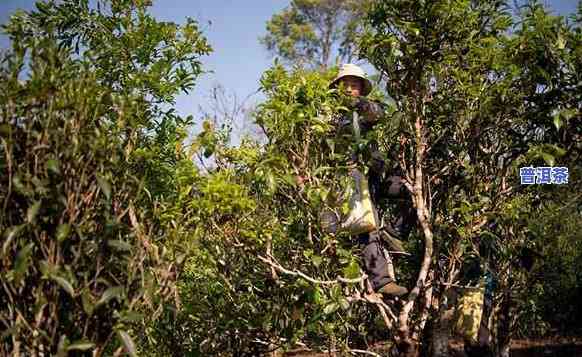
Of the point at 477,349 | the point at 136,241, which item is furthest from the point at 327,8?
the point at 136,241

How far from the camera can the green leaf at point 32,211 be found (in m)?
1.61

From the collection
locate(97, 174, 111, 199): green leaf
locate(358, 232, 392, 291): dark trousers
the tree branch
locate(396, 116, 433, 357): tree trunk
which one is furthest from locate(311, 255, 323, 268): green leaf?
locate(97, 174, 111, 199): green leaf

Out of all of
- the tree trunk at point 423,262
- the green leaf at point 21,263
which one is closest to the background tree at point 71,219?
the green leaf at point 21,263

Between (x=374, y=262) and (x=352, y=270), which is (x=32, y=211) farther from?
(x=374, y=262)

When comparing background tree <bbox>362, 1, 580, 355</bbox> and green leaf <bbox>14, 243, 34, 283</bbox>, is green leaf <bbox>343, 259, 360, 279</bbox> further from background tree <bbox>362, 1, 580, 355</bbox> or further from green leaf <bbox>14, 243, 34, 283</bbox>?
green leaf <bbox>14, 243, 34, 283</bbox>

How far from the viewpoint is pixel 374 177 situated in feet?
10.6

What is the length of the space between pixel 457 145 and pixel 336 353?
162 cm

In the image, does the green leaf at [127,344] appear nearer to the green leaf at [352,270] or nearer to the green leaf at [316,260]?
the green leaf at [316,260]

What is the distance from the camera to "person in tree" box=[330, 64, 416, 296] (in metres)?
2.73

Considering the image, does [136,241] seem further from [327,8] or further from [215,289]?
[327,8]

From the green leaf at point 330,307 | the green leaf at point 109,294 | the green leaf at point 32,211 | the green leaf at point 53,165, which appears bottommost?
the green leaf at point 330,307

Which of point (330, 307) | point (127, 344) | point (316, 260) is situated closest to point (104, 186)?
point (127, 344)

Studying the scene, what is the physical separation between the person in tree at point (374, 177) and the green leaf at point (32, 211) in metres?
1.52

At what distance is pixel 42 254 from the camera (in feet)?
5.83
